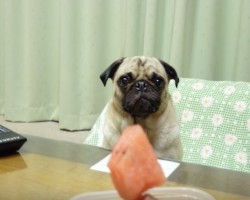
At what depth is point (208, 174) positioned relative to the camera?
0.73m

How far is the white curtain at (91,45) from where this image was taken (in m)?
2.09

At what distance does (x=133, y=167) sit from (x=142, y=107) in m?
1.04

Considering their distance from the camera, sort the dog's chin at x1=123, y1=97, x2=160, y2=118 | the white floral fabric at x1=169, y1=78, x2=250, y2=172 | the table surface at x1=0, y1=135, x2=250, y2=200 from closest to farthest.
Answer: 1. the table surface at x1=0, y1=135, x2=250, y2=200
2. the dog's chin at x1=123, y1=97, x2=160, y2=118
3. the white floral fabric at x1=169, y1=78, x2=250, y2=172

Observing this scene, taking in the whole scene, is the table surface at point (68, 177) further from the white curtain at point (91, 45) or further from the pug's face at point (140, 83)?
the white curtain at point (91, 45)

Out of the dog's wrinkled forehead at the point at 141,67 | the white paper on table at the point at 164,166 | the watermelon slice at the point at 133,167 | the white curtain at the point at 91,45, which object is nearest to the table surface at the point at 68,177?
the white paper on table at the point at 164,166

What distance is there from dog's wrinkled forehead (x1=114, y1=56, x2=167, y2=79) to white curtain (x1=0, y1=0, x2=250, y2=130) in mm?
647

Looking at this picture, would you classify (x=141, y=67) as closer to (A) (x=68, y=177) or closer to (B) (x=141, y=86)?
(B) (x=141, y=86)

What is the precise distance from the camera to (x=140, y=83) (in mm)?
1459

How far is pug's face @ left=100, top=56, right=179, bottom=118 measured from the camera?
1.42m

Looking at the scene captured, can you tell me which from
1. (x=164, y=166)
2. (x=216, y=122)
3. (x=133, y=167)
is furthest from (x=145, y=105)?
(x=133, y=167)

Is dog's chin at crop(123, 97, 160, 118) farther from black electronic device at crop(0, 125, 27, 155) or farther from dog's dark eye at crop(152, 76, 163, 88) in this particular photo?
black electronic device at crop(0, 125, 27, 155)

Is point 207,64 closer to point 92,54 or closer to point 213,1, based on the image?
point 213,1

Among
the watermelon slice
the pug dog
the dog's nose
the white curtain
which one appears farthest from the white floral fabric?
the watermelon slice

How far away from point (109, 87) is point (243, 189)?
6.12 feet
